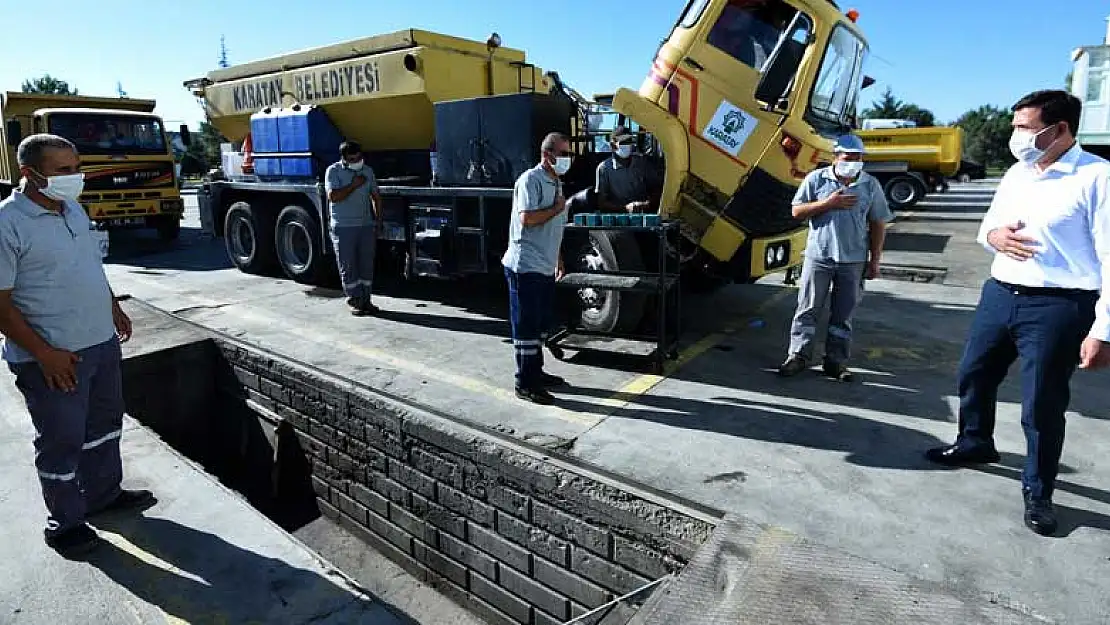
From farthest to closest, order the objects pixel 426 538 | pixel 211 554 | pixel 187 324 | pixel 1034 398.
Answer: pixel 187 324
pixel 426 538
pixel 211 554
pixel 1034 398

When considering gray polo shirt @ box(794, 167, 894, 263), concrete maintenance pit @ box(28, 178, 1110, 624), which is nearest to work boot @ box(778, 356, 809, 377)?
concrete maintenance pit @ box(28, 178, 1110, 624)

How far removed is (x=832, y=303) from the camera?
5012 millimetres

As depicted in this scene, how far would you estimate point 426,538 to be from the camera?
468cm

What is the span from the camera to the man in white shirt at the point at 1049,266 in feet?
9.52

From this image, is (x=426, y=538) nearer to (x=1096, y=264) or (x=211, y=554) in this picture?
(x=211, y=554)

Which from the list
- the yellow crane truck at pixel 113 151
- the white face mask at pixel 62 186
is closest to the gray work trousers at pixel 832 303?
the white face mask at pixel 62 186

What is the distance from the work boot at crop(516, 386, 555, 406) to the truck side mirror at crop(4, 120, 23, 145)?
14.1 meters

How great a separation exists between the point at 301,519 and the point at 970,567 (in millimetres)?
4931

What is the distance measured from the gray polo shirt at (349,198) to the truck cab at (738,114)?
3.00m

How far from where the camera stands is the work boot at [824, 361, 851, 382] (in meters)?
5.00

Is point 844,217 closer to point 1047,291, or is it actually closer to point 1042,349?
point 1047,291

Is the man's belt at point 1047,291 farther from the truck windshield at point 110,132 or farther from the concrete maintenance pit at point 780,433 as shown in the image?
the truck windshield at point 110,132

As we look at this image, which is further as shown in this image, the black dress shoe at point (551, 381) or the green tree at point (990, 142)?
the green tree at point (990, 142)

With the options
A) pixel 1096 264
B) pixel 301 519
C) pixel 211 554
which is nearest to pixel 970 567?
pixel 1096 264
